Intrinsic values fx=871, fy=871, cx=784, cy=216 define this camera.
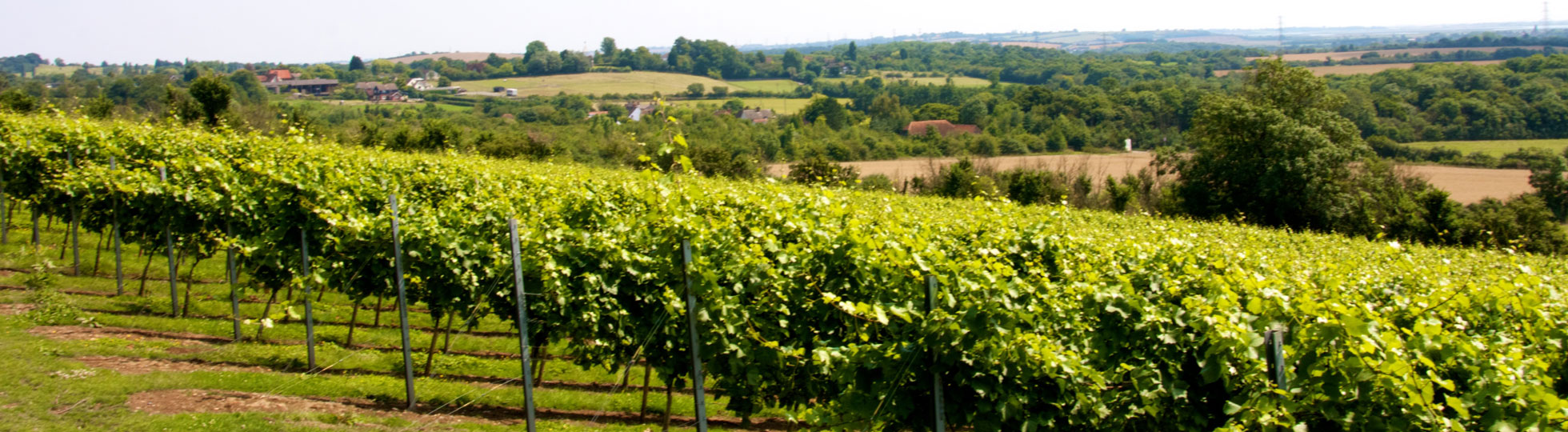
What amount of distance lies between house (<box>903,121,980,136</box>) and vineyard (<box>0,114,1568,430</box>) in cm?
6773

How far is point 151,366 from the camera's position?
27.7ft

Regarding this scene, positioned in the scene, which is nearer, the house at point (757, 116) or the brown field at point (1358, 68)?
the house at point (757, 116)

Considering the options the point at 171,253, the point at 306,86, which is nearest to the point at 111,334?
the point at 171,253

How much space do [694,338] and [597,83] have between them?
101 meters

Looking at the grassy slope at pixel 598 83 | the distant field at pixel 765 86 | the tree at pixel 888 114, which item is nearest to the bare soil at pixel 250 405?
the tree at pixel 888 114

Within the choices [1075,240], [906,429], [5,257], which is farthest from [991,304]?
[5,257]

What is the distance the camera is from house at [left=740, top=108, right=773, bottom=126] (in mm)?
78644

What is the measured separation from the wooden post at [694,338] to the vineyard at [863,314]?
1 cm

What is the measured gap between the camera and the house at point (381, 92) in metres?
86.1

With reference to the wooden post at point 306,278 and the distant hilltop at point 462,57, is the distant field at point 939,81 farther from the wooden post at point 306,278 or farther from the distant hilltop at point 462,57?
the wooden post at point 306,278


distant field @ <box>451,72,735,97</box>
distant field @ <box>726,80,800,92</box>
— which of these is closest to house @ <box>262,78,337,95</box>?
distant field @ <box>451,72,735,97</box>

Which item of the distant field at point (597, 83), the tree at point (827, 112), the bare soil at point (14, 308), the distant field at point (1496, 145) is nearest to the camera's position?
the bare soil at point (14, 308)

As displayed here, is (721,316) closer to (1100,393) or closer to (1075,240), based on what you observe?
(1100,393)

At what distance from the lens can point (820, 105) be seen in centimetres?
8375
